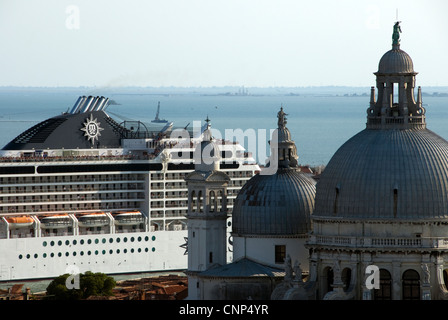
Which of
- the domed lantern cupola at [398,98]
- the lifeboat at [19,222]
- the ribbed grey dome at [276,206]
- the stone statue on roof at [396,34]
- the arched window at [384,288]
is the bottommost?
the arched window at [384,288]

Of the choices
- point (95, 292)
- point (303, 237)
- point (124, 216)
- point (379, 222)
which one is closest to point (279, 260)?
point (303, 237)

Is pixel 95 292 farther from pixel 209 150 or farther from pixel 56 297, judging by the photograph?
pixel 209 150

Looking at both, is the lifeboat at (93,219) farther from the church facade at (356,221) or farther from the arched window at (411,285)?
the arched window at (411,285)

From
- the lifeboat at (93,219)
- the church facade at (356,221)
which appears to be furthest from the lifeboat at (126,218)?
the church facade at (356,221)

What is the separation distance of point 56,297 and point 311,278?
22959 mm

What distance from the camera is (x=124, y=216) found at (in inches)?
5472

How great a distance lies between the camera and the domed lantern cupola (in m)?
91.8

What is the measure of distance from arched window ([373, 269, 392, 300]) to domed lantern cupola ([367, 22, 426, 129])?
7477mm

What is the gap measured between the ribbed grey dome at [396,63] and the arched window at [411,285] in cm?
976

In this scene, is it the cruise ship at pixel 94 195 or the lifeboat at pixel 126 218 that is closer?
the cruise ship at pixel 94 195

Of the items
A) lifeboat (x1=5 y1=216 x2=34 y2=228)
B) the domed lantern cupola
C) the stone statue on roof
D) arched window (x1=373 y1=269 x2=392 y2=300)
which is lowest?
arched window (x1=373 y1=269 x2=392 y2=300)

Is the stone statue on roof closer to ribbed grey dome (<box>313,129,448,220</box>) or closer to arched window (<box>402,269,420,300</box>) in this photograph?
ribbed grey dome (<box>313,129,448,220</box>)

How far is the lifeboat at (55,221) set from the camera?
135 m

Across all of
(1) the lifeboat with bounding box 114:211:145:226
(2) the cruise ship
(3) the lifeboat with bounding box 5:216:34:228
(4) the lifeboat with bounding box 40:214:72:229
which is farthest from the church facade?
(1) the lifeboat with bounding box 114:211:145:226
